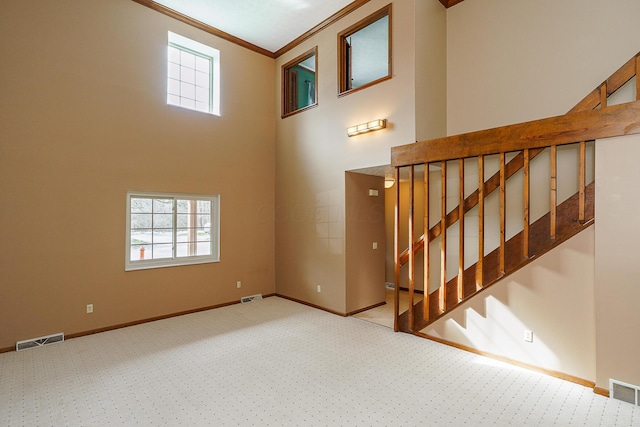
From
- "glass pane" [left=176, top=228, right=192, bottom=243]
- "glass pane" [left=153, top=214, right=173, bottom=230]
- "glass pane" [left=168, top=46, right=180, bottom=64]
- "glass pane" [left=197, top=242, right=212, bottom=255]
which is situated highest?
"glass pane" [left=168, top=46, right=180, bottom=64]

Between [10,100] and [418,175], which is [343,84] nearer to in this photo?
[418,175]

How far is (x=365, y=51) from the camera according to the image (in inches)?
243

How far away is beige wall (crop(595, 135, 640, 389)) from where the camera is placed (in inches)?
99.0

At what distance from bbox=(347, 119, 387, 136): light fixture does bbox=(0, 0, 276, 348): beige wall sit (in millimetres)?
2154

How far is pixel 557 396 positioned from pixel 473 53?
4039mm

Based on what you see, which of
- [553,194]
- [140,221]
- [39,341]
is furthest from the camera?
[140,221]

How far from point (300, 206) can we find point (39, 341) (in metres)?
3.86

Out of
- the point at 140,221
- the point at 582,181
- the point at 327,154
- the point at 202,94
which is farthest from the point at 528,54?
the point at 140,221

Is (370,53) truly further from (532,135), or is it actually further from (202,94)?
(532,135)

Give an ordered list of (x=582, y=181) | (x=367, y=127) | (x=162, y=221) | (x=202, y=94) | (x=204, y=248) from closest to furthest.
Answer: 1. (x=582, y=181)
2. (x=367, y=127)
3. (x=162, y=221)
4. (x=204, y=248)
5. (x=202, y=94)

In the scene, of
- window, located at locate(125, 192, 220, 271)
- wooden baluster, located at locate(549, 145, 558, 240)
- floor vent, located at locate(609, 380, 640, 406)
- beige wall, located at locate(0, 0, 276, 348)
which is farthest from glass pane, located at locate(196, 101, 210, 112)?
floor vent, located at locate(609, 380, 640, 406)

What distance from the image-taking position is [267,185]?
6004mm

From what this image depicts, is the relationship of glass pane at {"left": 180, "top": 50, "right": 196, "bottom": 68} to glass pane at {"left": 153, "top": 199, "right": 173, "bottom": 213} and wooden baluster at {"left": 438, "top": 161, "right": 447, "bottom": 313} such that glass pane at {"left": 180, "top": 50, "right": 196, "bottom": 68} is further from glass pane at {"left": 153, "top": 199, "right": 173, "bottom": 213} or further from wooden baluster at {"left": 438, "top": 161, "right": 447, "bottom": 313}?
wooden baluster at {"left": 438, "top": 161, "right": 447, "bottom": 313}

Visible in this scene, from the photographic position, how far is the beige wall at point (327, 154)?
4.13 metres
